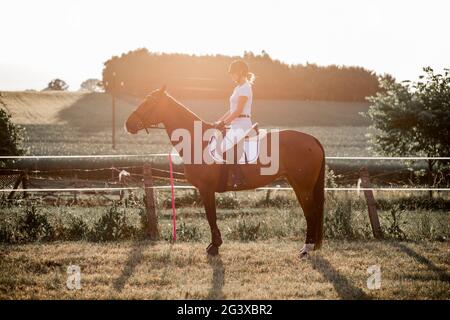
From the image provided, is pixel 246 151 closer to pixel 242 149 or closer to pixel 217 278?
pixel 242 149

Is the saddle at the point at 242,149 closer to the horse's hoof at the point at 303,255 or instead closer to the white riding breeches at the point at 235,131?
the white riding breeches at the point at 235,131

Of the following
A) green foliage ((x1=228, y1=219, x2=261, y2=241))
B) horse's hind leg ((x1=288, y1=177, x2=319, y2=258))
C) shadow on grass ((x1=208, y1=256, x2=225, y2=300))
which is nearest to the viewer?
shadow on grass ((x1=208, y1=256, x2=225, y2=300))

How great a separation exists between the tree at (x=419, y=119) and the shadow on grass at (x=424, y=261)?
1244 centimetres

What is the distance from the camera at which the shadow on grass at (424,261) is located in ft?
24.8

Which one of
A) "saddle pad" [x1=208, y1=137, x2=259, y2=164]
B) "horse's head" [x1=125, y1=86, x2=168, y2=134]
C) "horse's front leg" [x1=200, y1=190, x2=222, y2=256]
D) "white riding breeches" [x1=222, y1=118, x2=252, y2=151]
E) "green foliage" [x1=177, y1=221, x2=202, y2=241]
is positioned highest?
"horse's head" [x1=125, y1=86, x2=168, y2=134]

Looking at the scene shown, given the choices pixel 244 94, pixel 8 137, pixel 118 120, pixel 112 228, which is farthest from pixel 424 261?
pixel 118 120

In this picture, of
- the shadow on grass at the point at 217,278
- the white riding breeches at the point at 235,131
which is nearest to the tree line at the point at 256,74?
the white riding breeches at the point at 235,131

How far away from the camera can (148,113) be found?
353 inches

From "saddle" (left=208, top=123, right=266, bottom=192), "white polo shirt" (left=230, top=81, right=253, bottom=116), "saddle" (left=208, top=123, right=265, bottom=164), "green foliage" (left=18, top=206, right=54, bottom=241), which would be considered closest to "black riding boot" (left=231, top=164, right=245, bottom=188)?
"saddle" (left=208, top=123, right=266, bottom=192)

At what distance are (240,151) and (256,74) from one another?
81318 millimetres

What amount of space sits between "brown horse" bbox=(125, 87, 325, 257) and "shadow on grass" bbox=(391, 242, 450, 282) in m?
1.71

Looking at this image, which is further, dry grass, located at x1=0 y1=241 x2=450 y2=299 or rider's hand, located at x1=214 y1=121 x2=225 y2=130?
rider's hand, located at x1=214 y1=121 x2=225 y2=130

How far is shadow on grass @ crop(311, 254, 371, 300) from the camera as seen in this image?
6594 mm

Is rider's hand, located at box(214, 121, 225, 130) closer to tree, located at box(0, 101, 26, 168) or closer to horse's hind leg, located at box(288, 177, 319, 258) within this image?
horse's hind leg, located at box(288, 177, 319, 258)
